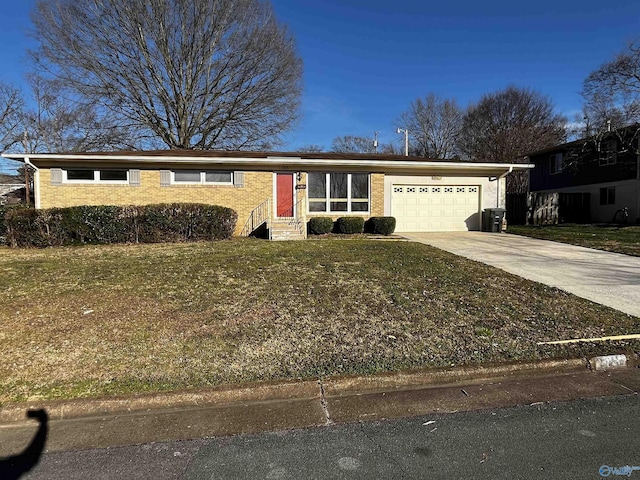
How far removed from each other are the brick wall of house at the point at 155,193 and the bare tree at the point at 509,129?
97.5 ft

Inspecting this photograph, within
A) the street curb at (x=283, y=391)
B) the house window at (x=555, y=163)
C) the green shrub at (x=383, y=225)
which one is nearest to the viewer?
the street curb at (x=283, y=391)

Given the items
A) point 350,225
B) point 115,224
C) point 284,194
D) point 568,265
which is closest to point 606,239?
point 568,265

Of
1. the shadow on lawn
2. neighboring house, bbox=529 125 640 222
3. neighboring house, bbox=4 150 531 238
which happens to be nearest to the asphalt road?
the shadow on lawn

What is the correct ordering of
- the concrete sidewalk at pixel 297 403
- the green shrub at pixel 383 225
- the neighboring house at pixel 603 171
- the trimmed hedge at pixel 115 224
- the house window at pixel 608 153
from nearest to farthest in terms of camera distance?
the concrete sidewalk at pixel 297 403 → the trimmed hedge at pixel 115 224 → the green shrub at pixel 383 225 → the neighboring house at pixel 603 171 → the house window at pixel 608 153

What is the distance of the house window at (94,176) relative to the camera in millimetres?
14145

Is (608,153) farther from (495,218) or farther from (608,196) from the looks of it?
(495,218)

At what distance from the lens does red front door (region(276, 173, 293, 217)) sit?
1534cm

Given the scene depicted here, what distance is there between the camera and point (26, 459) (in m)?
2.61

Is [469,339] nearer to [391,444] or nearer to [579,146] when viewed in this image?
[391,444]

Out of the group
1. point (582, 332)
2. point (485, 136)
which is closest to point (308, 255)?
point (582, 332)

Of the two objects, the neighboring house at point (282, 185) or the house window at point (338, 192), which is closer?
the neighboring house at point (282, 185)

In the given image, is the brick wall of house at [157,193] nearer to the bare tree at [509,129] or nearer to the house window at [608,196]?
the house window at [608,196]

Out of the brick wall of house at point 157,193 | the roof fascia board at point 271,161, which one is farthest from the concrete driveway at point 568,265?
the brick wall of house at point 157,193

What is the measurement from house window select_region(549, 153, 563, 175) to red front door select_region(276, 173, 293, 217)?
67.8 feet
